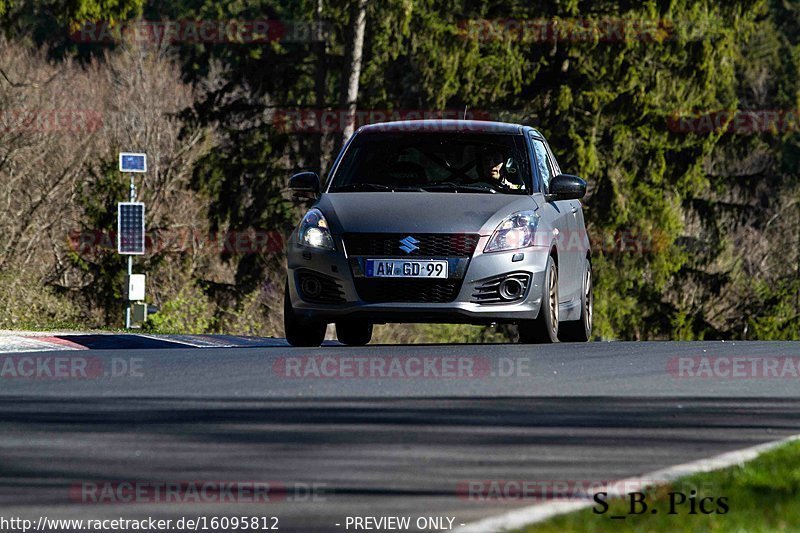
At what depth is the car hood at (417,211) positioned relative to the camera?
14.9 m

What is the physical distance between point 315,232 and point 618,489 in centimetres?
824

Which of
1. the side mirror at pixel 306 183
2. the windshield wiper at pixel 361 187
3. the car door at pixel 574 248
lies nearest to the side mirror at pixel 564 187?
the car door at pixel 574 248

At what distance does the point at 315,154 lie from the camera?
41.2 meters

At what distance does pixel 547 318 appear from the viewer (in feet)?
51.6

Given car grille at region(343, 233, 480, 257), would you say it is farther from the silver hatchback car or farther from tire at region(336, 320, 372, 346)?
tire at region(336, 320, 372, 346)

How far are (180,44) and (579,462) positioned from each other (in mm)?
63858

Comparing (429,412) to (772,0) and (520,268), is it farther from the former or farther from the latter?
(772,0)

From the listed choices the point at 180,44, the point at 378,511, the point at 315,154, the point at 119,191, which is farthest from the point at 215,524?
the point at 180,44

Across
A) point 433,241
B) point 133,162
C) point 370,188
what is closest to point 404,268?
point 433,241

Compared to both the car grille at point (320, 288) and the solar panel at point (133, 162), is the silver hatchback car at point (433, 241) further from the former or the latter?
the solar panel at point (133, 162)

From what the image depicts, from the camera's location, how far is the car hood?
1495 centimetres

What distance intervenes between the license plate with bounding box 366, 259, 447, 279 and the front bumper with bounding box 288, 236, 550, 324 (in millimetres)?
60

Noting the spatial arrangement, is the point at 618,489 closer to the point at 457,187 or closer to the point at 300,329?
the point at 457,187

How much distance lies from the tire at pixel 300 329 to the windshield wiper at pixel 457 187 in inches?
60.8
